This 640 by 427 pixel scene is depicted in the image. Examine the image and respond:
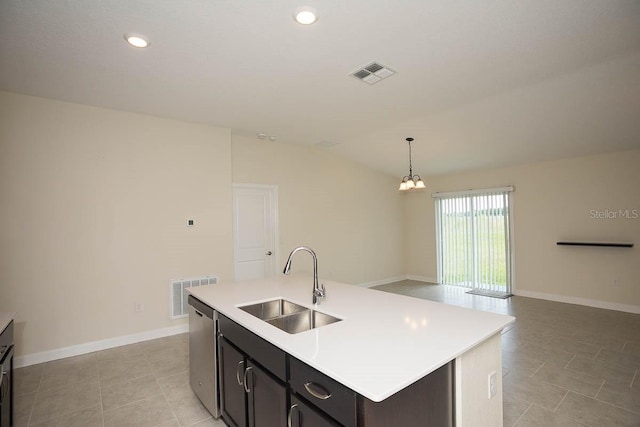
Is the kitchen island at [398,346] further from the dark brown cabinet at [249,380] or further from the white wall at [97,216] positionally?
the white wall at [97,216]

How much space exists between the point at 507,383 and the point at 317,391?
2.34 m

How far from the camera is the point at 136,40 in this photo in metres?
2.40

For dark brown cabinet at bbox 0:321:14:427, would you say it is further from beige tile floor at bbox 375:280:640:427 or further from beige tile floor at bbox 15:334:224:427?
beige tile floor at bbox 375:280:640:427

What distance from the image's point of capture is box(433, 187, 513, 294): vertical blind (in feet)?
20.1

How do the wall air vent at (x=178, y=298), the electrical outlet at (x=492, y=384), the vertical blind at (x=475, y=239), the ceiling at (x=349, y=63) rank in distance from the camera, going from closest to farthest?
the electrical outlet at (x=492, y=384)
the ceiling at (x=349, y=63)
the wall air vent at (x=178, y=298)
the vertical blind at (x=475, y=239)

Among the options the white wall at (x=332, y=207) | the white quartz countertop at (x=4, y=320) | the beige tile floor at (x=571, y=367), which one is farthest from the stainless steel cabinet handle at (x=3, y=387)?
the white wall at (x=332, y=207)

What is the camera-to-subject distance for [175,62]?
2.76 m

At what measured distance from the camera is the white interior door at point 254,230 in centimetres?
506

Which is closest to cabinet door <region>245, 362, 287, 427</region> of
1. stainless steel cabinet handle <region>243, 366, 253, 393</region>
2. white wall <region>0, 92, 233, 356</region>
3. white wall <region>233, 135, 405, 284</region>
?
stainless steel cabinet handle <region>243, 366, 253, 393</region>

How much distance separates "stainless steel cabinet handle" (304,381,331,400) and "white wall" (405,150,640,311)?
5800 mm

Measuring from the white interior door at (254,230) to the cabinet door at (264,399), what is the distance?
3313 millimetres

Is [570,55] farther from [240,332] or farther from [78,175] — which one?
[78,175]

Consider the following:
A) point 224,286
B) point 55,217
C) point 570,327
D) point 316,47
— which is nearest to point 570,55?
point 316,47

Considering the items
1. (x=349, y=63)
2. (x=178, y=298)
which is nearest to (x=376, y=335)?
(x=349, y=63)
